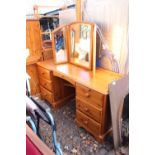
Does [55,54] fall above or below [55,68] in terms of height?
above

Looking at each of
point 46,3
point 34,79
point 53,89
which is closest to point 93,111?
point 53,89

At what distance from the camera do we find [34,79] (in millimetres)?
2639

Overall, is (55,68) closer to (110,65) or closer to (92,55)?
(92,55)

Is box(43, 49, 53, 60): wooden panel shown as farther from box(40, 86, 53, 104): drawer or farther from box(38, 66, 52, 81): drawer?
box(40, 86, 53, 104): drawer

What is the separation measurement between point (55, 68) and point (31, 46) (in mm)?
552

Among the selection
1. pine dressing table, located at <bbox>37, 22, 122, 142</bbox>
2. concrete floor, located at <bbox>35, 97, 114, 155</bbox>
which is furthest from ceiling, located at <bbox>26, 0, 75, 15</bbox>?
concrete floor, located at <bbox>35, 97, 114, 155</bbox>

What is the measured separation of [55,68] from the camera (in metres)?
2.30

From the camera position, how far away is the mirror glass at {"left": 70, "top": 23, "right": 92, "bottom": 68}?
206cm

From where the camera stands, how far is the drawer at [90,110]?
1.77 metres

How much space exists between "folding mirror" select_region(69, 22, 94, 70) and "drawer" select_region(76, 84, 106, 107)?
1.20ft

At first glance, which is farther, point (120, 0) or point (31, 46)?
point (31, 46)
